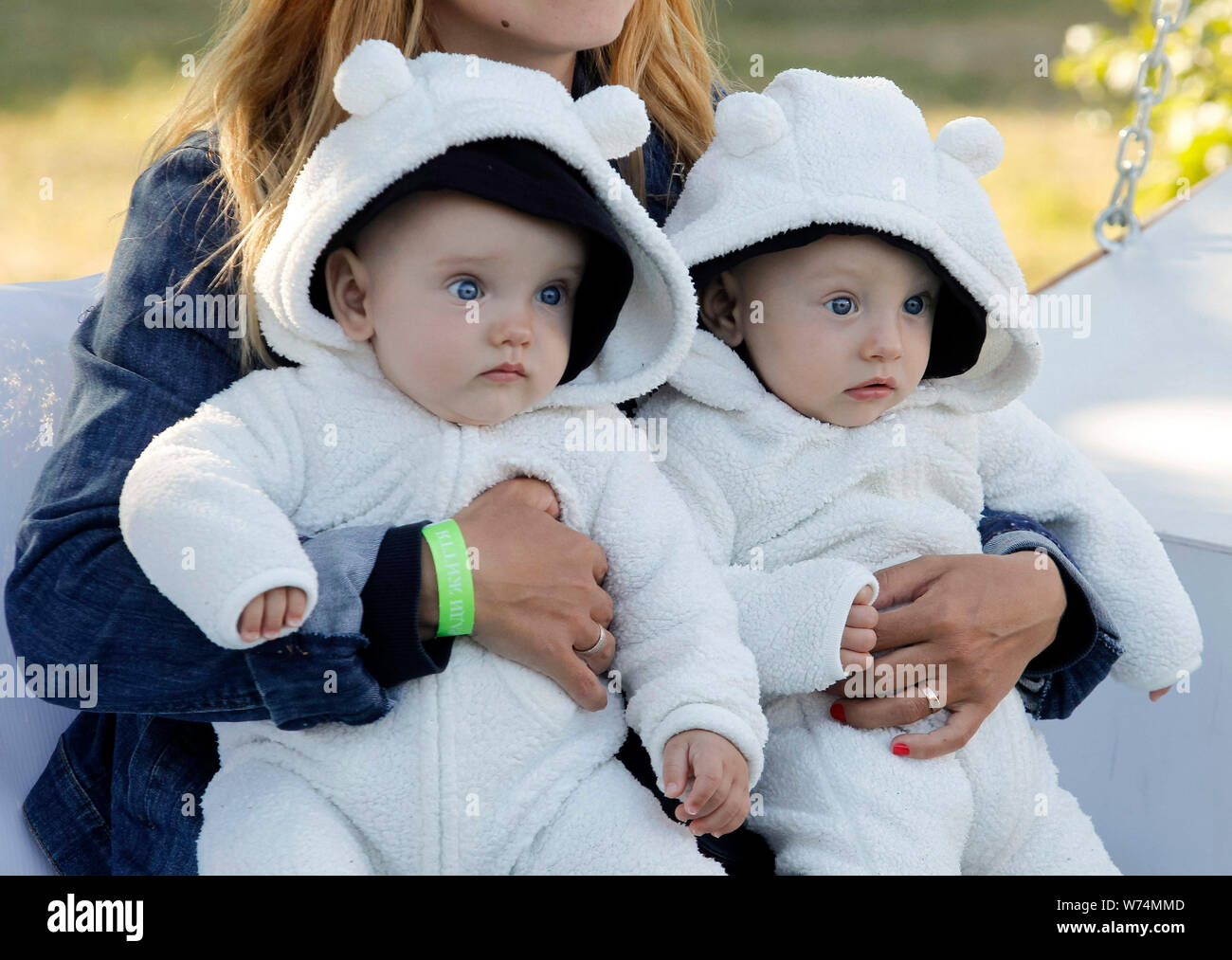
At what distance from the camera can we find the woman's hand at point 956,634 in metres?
1.29

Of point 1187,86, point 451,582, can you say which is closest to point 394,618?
point 451,582

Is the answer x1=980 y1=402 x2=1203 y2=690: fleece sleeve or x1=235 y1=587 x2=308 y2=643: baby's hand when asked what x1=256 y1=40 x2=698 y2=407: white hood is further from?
x1=980 y1=402 x2=1203 y2=690: fleece sleeve

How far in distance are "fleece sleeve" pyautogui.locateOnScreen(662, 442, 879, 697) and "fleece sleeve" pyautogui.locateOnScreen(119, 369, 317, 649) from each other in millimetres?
436

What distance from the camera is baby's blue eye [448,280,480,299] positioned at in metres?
1.14

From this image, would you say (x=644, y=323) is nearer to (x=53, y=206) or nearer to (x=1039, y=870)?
(x=1039, y=870)

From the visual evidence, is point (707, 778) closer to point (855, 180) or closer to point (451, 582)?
point (451, 582)

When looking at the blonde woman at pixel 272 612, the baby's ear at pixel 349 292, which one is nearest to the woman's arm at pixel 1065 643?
the blonde woman at pixel 272 612

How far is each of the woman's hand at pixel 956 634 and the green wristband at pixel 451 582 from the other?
40 centimetres

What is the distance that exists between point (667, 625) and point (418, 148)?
0.46m

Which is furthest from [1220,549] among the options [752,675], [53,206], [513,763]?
[53,206]

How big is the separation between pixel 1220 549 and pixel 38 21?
6.13m

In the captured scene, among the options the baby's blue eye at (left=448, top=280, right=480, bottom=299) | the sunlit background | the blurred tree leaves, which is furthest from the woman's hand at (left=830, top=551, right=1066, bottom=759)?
the sunlit background

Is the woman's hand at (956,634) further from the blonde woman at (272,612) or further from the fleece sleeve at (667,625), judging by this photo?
the fleece sleeve at (667,625)

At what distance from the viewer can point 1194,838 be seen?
1634mm
